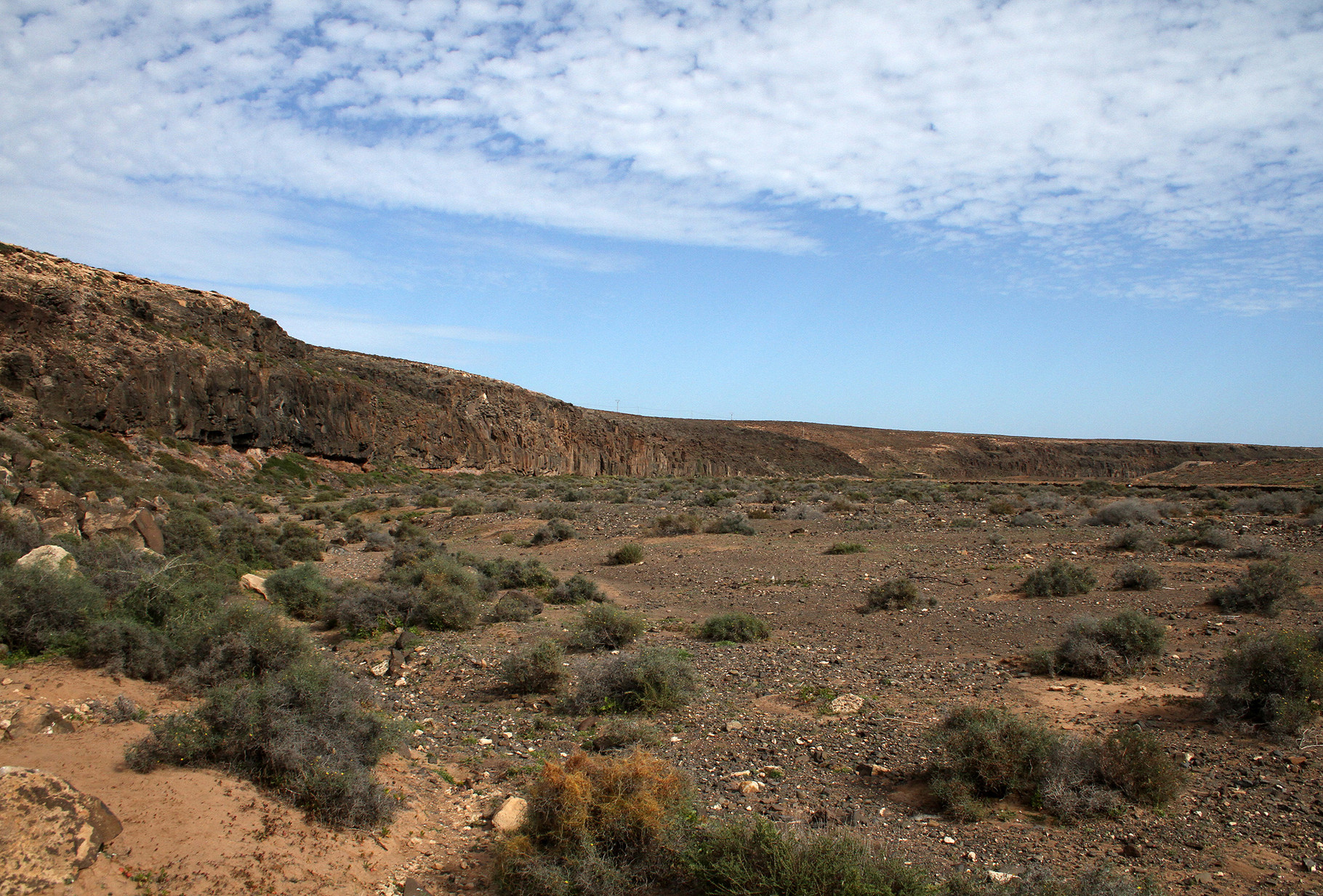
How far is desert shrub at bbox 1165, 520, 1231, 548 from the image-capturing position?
1572cm

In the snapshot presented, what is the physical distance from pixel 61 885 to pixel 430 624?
7.58 metres

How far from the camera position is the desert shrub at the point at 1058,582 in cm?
1250

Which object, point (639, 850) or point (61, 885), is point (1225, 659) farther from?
point (61, 885)

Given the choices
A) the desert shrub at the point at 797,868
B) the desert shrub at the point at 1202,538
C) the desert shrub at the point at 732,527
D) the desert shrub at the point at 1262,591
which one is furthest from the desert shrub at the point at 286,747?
the desert shrub at the point at 1202,538

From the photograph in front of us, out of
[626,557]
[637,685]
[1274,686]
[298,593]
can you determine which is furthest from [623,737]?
[626,557]

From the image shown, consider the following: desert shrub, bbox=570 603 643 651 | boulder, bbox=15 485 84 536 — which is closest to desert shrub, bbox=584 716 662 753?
desert shrub, bbox=570 603 643 651

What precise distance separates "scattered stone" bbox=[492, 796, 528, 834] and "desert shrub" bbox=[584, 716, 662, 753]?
3.85ft

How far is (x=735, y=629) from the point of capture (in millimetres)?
10633

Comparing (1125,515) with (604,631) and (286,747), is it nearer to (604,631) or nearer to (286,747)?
(604,631)

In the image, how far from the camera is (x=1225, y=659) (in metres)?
6.93

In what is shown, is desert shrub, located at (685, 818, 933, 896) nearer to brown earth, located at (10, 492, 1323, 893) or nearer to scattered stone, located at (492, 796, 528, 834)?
brown earth, located at (10, 492, 1323, 893)

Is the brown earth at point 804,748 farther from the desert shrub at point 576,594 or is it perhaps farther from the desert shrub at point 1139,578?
the desert shrub at point 576,594

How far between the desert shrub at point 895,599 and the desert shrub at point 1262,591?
4233 mm

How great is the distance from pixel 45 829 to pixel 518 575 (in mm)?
10938
